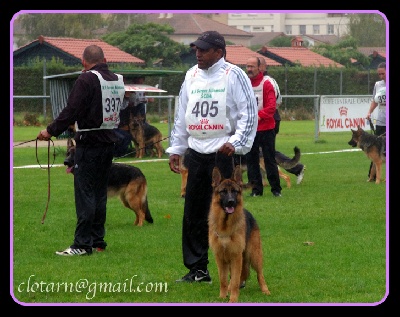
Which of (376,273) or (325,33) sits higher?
(325,33)

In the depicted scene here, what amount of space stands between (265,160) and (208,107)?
632cm

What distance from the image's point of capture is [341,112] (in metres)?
25.9

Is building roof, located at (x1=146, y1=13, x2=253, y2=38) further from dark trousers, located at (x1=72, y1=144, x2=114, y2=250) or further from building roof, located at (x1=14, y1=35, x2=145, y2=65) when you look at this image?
dark trousers, located at (x1=72, y1=144, x2=114, y2=250)

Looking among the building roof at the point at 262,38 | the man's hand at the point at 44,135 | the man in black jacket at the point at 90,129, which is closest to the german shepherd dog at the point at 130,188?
the man in black jacket at the point at 90,129

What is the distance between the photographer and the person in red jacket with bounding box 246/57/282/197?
12945 millimetres

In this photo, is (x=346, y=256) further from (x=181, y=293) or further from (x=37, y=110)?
(x=37, y=110)

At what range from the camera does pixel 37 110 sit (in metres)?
31.2

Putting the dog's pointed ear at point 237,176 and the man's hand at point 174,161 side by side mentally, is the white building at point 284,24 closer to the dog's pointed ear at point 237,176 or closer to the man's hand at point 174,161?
the man's hand at point 174,161

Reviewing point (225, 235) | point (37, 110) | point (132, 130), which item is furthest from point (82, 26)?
point (225, 235)

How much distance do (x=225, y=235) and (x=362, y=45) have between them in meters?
49.2

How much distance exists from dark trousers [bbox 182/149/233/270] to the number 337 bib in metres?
0.29

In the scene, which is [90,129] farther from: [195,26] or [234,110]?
[195,26]

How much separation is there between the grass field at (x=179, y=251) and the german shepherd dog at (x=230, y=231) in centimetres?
21

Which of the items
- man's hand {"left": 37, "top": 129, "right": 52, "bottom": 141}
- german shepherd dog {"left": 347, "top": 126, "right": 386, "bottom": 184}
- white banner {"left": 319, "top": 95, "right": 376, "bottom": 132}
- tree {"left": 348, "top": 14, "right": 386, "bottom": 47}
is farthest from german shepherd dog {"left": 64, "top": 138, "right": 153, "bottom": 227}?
tree {"left": 348, "top": 14, "right": 386, "bottom": 47}
